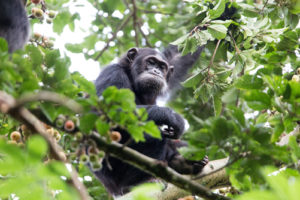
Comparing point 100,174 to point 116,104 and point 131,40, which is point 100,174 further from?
point 131,40

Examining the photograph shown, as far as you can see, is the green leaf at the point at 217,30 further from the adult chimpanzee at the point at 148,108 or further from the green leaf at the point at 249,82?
the adult chimpanzee at the point at 148,108

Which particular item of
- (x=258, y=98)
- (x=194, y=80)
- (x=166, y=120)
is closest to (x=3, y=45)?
(x=258, y=98)

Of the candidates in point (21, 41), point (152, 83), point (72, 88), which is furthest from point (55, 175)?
point (152, 83)

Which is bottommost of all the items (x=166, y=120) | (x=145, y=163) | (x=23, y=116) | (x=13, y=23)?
(x=166, y=120)

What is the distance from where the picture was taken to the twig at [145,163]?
93.0 inches

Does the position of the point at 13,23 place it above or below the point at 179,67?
above

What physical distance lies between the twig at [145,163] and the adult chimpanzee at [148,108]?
1445mm

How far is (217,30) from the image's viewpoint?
12.0 feet

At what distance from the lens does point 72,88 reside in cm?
256

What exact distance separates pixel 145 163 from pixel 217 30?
5.87ft

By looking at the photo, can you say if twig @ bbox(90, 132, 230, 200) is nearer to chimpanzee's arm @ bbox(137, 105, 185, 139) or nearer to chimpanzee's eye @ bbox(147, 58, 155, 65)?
chimpanzee's arm @ bbox(137, 105, 185, 139)

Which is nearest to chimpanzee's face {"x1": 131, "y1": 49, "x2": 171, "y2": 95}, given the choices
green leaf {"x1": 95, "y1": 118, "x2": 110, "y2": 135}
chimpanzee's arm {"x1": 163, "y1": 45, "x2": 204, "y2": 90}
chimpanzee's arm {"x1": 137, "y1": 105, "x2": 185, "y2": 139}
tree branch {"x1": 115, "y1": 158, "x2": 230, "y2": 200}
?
chimpanzee's arm {"x1": 163, "y1": 45, "x2": 204, "y2": 90}

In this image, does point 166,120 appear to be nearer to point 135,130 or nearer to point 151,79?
point 151,79

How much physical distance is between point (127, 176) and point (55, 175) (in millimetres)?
3193
